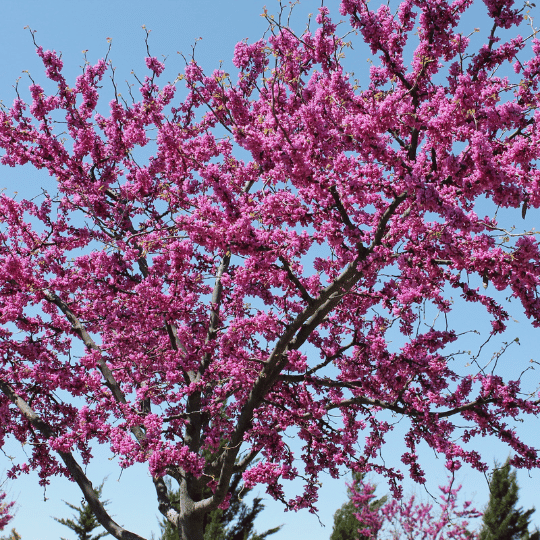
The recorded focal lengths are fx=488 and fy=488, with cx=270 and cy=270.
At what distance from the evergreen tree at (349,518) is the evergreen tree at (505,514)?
5.24m

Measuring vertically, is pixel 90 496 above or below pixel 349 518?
below

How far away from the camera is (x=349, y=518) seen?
997 inches

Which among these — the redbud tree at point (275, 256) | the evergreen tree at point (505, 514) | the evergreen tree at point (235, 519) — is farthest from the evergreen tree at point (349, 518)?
the redbud tree at point (275, 256)

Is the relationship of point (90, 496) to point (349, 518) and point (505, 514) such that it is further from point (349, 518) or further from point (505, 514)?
point (505, 514)

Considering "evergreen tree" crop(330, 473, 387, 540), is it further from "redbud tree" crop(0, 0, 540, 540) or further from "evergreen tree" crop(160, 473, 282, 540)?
"redbud tree" crop(0, 0, 540, 540)

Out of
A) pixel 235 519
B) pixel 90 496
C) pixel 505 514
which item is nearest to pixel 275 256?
pixel 90 496

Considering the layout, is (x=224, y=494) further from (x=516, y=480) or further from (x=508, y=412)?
(x=516, y=480)

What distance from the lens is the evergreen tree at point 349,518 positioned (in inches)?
974

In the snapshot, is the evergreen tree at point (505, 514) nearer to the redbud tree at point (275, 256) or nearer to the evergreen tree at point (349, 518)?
the evergreen tree at point (349, 518)

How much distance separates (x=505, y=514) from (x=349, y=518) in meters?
7.48

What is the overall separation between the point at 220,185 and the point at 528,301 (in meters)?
4.50

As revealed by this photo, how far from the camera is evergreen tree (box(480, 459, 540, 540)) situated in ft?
74.4

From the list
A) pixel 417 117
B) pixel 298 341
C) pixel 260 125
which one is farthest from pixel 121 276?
pixel 417 117

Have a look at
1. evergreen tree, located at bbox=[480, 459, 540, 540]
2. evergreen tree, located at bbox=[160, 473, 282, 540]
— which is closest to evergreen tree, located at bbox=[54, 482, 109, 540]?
evergreen tree, located at bbox=[160, 473, 282, 540]
